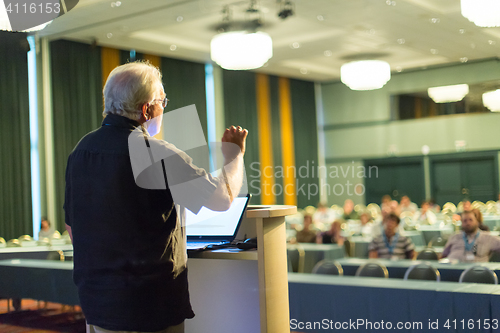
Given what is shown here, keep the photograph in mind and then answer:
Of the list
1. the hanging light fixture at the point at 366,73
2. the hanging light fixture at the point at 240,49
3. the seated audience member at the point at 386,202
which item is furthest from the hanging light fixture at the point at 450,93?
the hanging light fixture at the point at 240,49

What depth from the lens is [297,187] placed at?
1545 cm

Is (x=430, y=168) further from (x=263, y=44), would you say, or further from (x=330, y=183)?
(x=263, y=44)

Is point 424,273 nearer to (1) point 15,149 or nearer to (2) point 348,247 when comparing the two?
(2) point 348,247

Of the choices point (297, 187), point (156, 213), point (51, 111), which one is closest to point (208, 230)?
point (156, 213)

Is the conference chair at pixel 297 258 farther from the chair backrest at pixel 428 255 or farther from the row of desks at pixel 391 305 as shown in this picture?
the row of desks at pixel 391 305

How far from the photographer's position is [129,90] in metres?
1.70

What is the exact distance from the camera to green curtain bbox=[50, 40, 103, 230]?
9.96 meters

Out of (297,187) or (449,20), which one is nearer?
(449,20)

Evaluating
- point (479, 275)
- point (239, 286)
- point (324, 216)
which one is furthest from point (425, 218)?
point (239, 286)

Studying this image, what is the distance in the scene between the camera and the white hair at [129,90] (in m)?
1.70

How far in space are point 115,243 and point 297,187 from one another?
13960 mm

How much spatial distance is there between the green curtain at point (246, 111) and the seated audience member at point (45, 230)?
5.14 m

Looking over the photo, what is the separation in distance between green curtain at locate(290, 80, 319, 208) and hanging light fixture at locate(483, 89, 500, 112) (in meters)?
4.87

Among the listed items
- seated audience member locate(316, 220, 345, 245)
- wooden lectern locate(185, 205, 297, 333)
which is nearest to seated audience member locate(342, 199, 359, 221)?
seated audience member locate(316, 220, 345, 245)
